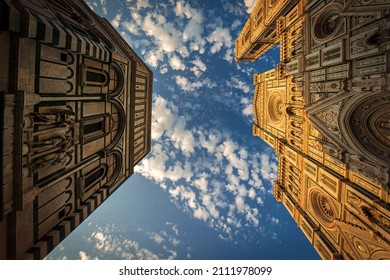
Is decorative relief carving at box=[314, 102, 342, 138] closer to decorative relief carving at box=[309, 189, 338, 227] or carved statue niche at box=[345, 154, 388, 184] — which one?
carved statue niche at box=[345, 154, 388, 184]

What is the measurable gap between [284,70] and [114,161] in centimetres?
2396

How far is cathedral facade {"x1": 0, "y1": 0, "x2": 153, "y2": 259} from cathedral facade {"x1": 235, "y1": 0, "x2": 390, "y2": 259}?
1946 centimetres

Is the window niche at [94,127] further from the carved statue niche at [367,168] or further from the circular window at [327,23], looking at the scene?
the circular window at [327,23]

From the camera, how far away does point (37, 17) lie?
824 centimetres

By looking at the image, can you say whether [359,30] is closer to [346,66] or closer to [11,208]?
[346,66]

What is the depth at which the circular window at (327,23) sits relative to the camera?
15.4 metres

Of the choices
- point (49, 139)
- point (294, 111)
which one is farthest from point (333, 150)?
point (49, 139)

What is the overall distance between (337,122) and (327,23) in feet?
34.7

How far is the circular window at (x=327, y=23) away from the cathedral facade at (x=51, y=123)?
20.2 meters

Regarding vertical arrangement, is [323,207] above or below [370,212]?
below

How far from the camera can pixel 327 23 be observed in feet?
56.1

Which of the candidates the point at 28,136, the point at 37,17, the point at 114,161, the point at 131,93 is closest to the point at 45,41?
the point at 37,17

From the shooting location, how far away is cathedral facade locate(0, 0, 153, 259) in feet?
24.7

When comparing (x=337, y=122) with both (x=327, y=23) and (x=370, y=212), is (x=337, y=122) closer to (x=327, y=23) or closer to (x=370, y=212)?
(x=370, y=212)
